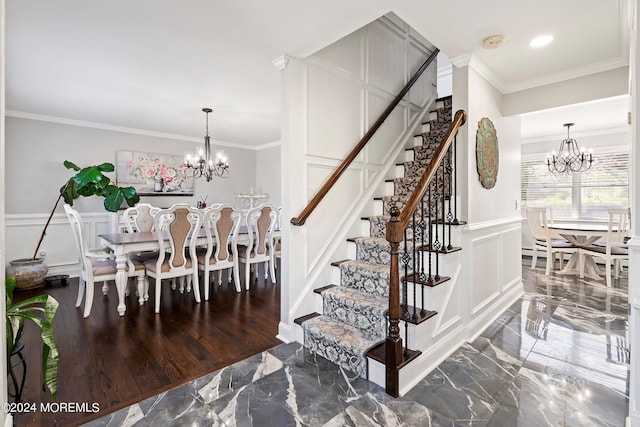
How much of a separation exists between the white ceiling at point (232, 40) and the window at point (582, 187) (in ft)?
12.5

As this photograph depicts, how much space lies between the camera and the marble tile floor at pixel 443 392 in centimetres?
166

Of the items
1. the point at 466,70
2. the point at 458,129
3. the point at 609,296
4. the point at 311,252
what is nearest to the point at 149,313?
the point at 311,252

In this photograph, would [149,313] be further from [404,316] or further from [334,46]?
[334,46]

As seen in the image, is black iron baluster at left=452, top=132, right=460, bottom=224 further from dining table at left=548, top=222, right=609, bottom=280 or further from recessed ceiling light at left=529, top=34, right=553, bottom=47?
dining table at left=548, top=222, right=609, bottom=280

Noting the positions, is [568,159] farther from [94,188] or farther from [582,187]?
[94,188]

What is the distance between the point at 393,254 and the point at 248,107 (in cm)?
345

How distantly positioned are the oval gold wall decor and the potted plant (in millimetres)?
3981

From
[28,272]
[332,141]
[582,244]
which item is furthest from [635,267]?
[28,272]

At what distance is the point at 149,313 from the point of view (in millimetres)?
3193

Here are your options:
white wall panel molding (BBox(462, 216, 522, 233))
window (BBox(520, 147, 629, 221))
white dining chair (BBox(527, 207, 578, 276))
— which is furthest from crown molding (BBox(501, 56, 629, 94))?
window (BBox(520, 147, 629, 221))

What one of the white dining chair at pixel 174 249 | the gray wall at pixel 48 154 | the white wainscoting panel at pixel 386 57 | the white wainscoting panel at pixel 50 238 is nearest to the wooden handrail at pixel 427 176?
the white wainscoting panel at pixel 386 57

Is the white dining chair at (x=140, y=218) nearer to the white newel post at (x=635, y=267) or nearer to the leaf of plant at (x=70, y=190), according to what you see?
the leaf of plant at (x=70, y=190)

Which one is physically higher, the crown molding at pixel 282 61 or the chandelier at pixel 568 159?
the crown molding at pixel 282 61

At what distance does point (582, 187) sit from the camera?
5820mm
